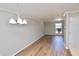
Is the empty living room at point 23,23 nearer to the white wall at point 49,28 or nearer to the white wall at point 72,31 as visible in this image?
the white wall at point 72,31

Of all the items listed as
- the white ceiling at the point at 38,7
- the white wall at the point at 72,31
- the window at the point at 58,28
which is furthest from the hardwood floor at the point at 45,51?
the window at the point at 58,28

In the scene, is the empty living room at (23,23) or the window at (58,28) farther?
the window at (58,28)

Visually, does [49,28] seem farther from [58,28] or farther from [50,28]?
[58,28]

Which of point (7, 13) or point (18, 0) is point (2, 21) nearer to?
point (7, 13)

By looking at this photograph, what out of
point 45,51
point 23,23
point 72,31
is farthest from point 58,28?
point 23,23

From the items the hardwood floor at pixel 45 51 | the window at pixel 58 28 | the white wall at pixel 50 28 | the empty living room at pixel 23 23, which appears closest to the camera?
the empty living room at pixel 23 23

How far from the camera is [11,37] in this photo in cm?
401

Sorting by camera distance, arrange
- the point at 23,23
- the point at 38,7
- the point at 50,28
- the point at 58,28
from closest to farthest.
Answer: the point at 23,23, the point at 38,7, the point at 58,28, the point at 50,28

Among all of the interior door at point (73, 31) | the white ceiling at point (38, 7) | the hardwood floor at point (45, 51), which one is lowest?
the hardwood floor at point (45, 51)

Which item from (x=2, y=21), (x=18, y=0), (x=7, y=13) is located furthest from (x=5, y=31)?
(x=18, y=0)

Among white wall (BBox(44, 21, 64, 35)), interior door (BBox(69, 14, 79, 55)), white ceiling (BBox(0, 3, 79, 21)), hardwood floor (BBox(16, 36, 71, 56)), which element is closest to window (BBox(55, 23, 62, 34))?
white wall (BBox(44, 21, 64, 35))

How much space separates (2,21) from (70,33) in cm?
307

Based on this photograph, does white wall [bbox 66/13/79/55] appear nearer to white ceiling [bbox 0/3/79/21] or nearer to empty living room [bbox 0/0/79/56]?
empty living room [bbox 0/0/79/56]

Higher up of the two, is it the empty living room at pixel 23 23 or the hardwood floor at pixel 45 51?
the empty living room at pixel 23 23
